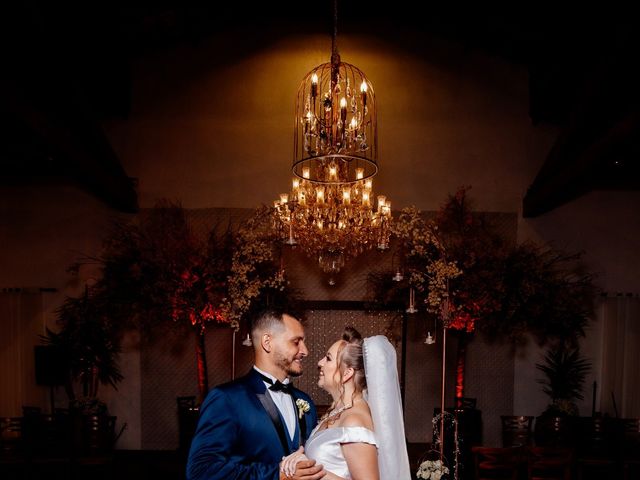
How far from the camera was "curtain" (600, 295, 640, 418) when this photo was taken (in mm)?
8219

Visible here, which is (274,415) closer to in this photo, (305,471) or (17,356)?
(305,471)

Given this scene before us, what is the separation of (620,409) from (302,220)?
5816 millimetres

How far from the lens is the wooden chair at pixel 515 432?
299 inches

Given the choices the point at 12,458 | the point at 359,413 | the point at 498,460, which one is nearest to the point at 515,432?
the point at 498,460

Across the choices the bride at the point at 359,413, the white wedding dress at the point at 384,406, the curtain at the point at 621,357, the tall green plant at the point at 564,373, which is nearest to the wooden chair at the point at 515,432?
the tall green plant at the point at 564,373

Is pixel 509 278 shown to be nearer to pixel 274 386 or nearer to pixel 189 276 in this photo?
pixel 189 276

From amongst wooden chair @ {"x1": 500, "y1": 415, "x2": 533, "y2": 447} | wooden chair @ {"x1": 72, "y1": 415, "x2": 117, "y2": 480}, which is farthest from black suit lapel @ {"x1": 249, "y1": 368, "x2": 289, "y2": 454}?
wooden chair @ {"x1": 500, "y1": 415, "x2": 533, "y2": 447}

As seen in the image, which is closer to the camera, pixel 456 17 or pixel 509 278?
pixel 509 278

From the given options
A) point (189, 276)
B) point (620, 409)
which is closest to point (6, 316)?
point (189, 276)

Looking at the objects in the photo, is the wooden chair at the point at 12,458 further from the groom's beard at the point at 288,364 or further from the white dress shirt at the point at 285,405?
the groom's beard at the point at 288,364

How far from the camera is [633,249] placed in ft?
28.5

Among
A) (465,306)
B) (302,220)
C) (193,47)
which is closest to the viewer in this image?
(302,220)

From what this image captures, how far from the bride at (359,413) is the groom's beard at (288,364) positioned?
1.09ft

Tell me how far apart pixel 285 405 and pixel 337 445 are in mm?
353
